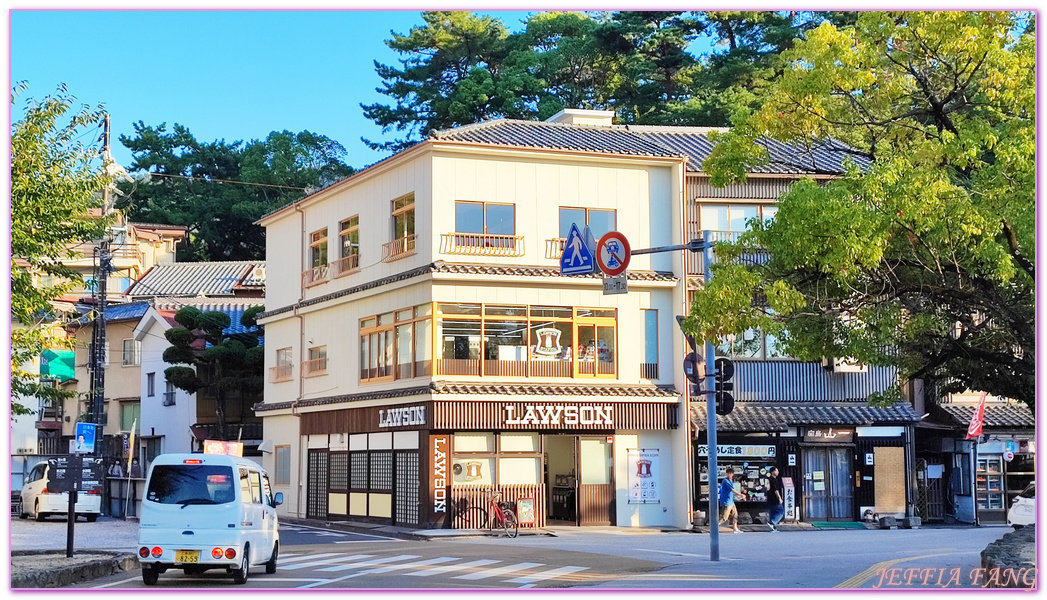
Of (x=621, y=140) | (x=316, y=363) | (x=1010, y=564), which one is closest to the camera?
(x=1010, y=564)

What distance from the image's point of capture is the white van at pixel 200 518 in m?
17.7

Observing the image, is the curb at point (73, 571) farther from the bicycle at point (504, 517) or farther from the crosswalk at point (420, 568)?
the bicycle at point (504, 517)

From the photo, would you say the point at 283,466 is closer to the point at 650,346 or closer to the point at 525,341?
the point at 525,341

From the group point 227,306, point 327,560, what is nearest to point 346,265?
point 227,306

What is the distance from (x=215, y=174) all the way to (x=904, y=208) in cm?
5299

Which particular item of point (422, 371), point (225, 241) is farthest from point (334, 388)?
point (225, 241)

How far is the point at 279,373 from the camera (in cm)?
4131

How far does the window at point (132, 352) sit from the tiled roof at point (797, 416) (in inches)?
→ 1047

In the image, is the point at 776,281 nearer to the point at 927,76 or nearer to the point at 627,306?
the point at 927,76

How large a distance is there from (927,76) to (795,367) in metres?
19.7

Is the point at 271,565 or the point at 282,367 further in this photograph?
the point at 282,367

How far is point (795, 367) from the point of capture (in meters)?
35.9

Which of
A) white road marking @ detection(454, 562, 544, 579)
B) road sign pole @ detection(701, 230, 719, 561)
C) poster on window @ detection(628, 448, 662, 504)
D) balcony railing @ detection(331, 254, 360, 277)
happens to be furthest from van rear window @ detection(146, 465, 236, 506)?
balcony railing @ detection(331, 254, 360, 277)

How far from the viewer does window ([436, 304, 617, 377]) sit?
33.2 m
